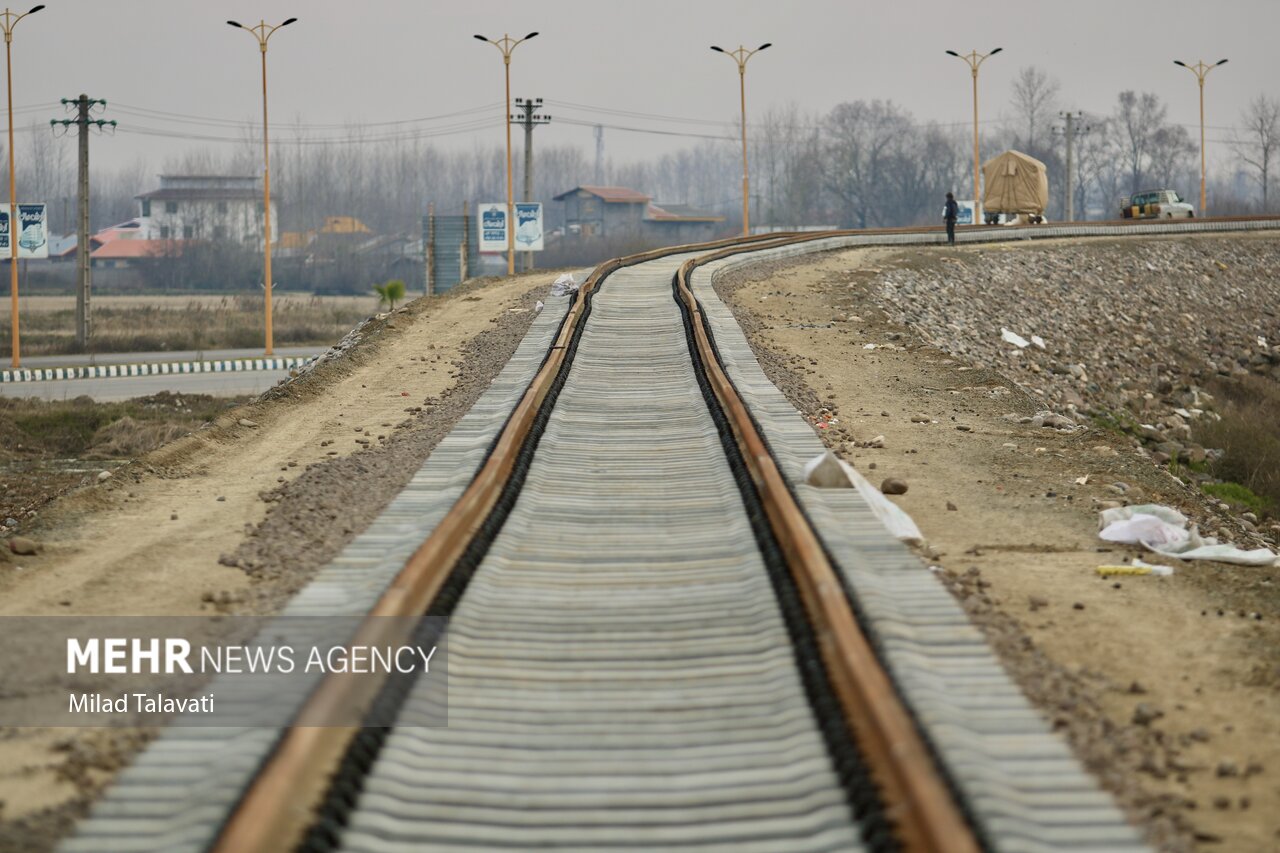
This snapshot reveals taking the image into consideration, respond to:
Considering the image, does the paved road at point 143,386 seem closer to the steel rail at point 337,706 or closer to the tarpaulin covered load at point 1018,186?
the tarpaulin covered load at point 1018,186

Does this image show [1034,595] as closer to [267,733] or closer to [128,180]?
[267,733]

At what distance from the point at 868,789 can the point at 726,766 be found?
2.08 ft

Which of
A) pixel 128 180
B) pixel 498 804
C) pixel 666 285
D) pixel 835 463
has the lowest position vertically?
pixel 498 804

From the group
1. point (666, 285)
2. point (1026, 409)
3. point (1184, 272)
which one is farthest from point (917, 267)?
point (1026, 409)

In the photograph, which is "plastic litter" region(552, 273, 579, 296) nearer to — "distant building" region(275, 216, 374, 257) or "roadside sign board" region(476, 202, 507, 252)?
"roadside sign board" region(476, 202, 507, 252)

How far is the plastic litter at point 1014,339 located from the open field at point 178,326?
3533cm

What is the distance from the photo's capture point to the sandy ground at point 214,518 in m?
5.77

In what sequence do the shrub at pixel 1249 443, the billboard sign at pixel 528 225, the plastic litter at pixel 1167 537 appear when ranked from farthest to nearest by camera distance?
the billboard sign at pixel 528 225, the shrub at pixel 1249 443, the plastic litter at pixel 1167 537

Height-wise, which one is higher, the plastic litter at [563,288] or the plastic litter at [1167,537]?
the plastic litter at [563,288]

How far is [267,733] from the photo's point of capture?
5551 millimetres

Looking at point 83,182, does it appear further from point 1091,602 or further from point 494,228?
point 1091,602

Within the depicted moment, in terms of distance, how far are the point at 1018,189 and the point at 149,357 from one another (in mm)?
31841

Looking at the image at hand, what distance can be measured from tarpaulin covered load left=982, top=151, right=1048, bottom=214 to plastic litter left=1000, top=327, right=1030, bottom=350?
21819 mm

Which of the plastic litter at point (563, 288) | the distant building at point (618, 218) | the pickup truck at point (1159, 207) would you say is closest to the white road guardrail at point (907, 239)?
the pickup truck at point (1159, 207)
